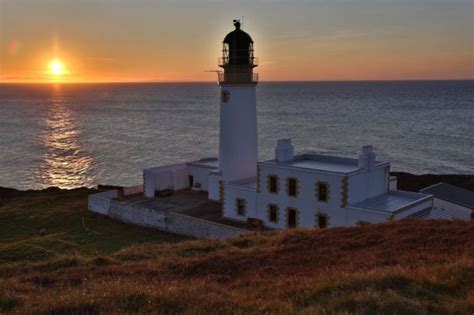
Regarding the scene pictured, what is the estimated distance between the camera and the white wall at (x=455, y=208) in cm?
2755

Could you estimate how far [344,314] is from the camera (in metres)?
6.71

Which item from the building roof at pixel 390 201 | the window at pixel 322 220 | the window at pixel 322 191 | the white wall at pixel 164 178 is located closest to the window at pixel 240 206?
the window at pixel 322 220

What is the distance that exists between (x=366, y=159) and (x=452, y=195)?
994 cm

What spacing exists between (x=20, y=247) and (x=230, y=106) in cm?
1436

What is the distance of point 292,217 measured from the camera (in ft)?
82.5

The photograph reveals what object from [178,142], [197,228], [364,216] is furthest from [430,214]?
[178,142]

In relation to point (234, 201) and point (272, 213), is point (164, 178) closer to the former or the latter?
point (234, 201)

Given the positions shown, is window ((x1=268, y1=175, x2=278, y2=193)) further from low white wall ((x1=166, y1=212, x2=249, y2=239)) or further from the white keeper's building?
low white wall ((x1=166, y1=212, x2=249, y2=239))

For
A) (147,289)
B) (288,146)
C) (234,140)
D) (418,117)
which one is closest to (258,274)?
(147,289)

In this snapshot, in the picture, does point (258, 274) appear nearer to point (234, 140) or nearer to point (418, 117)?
point (234, 140)

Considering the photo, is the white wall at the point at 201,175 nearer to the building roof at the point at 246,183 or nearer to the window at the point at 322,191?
the building roof at the point at 246,183

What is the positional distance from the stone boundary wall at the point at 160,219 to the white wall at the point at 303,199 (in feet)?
7.79

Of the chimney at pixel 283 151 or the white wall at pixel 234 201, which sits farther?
the white wall at pixel 234 201

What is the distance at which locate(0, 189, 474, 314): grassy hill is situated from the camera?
A: 786cm
